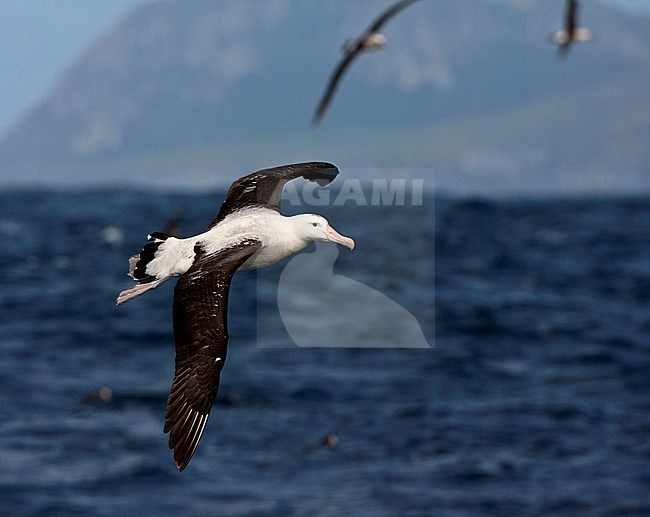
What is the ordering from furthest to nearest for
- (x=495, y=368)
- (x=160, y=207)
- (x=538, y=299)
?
(x=160, y=207) < (x=538, y=299) < (x=495, y=368)

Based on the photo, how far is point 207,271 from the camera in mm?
7934

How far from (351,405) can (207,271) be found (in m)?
12.6

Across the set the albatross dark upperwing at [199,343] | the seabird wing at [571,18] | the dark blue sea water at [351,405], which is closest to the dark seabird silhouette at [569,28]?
the seabird wing at [571,18]

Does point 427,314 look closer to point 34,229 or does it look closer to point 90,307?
point 90,307

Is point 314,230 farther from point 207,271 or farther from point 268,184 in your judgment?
point 207,271

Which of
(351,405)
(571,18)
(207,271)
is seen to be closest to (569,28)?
(571,18)

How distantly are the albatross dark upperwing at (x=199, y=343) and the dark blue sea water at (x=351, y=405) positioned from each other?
26.9ft

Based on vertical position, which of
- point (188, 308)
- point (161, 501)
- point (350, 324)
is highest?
point (188, 308)

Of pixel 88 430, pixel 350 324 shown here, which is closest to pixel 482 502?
pixel 88 430

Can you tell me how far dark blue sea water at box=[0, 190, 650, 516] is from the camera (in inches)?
637

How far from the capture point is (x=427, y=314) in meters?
28.8

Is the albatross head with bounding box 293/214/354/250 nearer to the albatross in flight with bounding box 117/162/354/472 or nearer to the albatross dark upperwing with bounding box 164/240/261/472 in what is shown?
the albatross in flight with bounding box 117/162/354/472

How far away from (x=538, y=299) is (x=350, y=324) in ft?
23.2

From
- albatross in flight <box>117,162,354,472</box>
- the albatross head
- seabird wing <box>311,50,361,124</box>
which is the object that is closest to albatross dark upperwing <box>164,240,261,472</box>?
albatross in flight <box>117,162,354,472</box>
